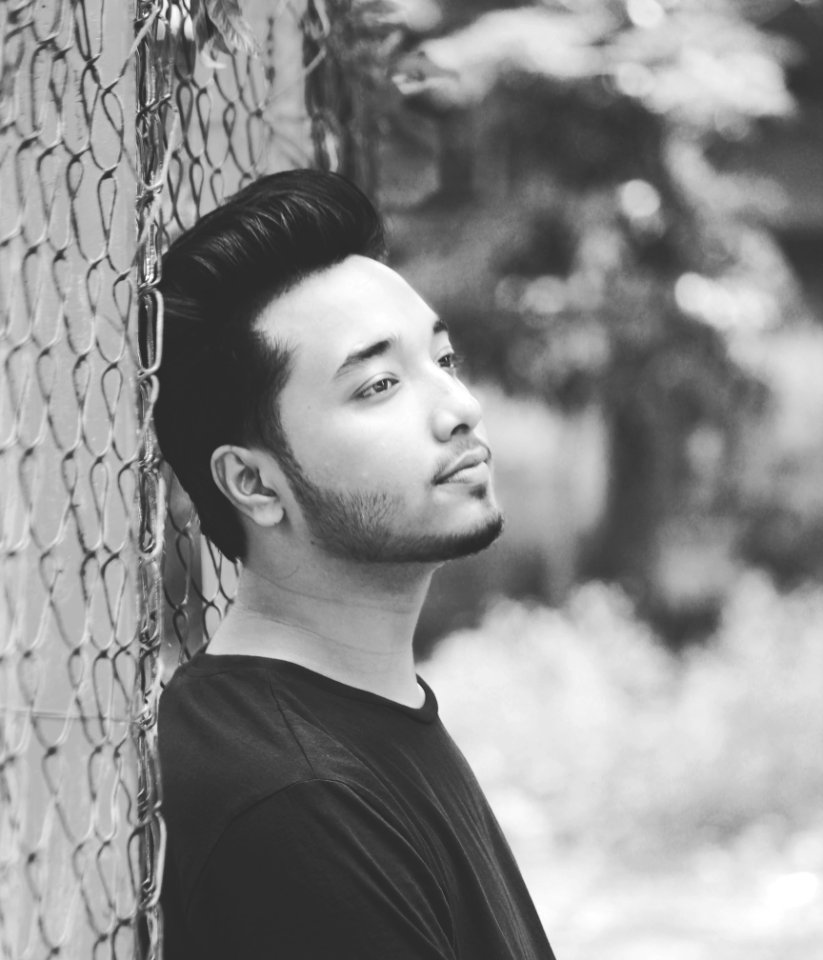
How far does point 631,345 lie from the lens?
5113 millimetres

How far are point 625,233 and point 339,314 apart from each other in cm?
→ 358

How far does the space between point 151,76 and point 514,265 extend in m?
3.69

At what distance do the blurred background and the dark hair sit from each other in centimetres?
313

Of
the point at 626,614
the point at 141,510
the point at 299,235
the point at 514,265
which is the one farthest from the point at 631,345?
the point at 141,510

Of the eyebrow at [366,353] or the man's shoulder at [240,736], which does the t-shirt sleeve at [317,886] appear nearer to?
the man's shoulder at [240,736]

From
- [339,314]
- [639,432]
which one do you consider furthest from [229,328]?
[639,432]

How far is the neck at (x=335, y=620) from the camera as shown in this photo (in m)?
1.53

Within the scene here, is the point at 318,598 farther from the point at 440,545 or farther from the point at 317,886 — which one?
the point at 317,886

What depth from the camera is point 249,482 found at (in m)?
1.60

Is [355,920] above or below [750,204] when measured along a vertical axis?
below

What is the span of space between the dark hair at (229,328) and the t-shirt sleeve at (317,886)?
422mm

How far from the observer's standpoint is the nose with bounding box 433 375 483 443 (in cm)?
154

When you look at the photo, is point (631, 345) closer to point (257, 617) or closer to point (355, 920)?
point (257, 617)

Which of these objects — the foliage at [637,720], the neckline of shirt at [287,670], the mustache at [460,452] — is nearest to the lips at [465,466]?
the mustache at [460,452]
